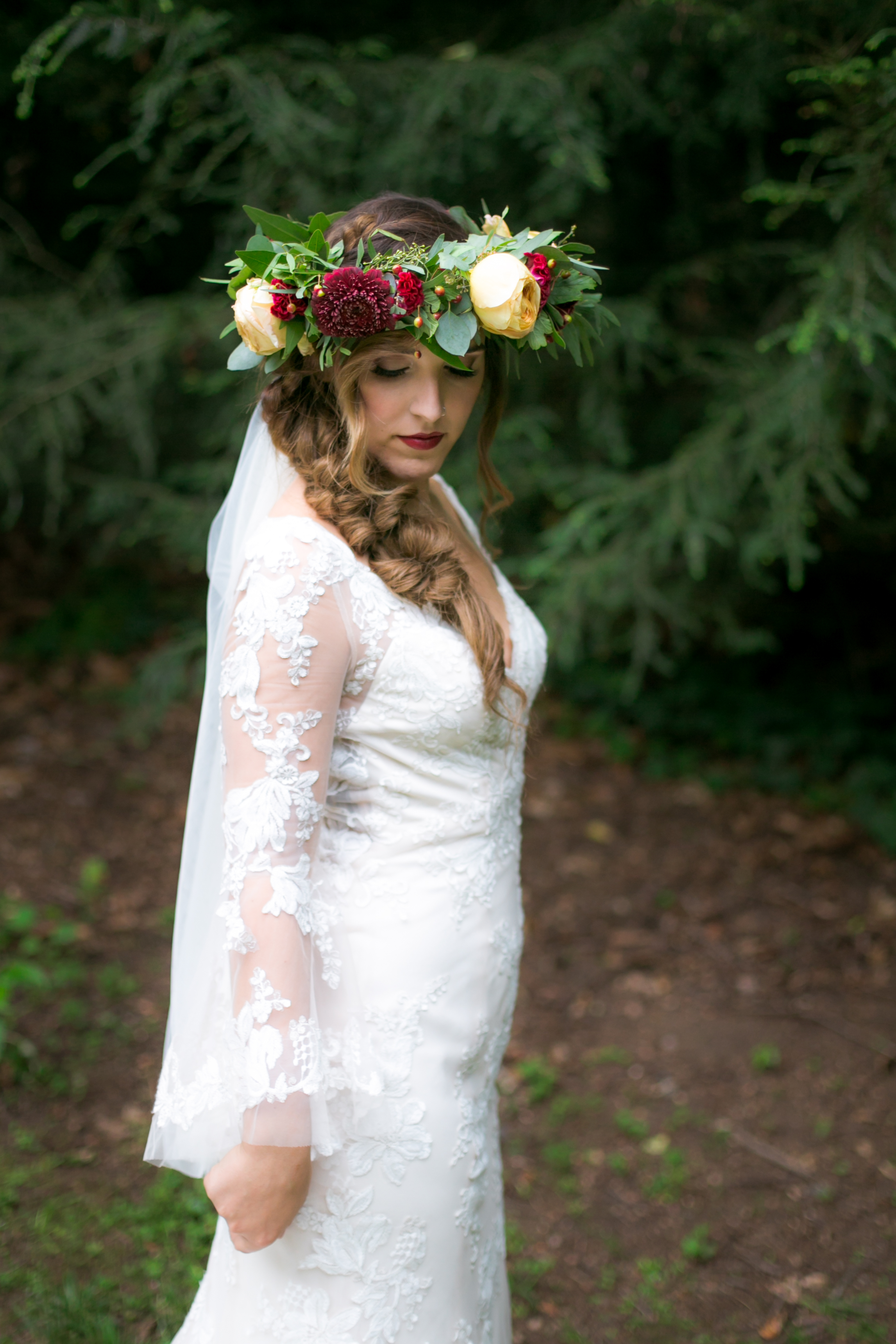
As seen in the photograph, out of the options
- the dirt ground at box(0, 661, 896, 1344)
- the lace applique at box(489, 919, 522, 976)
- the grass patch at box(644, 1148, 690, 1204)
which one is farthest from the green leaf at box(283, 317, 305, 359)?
the grass patch at box(644, 1148, 690, 1204)

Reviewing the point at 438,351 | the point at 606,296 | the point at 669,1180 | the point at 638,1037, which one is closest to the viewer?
the point at 438,351

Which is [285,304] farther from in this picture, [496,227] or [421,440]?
[496,227]

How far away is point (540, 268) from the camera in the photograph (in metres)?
1.74

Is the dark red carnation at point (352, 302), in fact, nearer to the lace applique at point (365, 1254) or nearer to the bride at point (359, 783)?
the bride at point (359, 783)

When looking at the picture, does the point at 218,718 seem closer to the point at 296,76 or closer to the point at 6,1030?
the point at 6,1030

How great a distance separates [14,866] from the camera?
458 centimetres

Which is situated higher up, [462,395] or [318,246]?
[318,246]

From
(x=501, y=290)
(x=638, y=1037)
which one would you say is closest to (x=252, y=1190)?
(x=501, y=290)

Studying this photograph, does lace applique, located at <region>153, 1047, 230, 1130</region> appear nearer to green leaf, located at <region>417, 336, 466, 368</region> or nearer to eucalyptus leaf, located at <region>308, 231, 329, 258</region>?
green leaf, located at <region>417, 336, 466, 368</region>

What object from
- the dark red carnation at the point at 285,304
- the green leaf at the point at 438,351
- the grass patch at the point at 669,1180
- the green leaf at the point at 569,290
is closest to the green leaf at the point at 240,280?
the dark red carnation at the point at 285,304

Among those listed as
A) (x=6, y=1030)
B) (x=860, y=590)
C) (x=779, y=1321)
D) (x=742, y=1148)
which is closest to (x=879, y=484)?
(x=860, y=590)

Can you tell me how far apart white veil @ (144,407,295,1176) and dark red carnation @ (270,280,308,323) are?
8.8 inches

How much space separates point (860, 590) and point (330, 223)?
513 centimetres

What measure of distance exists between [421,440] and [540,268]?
36 centimetres
